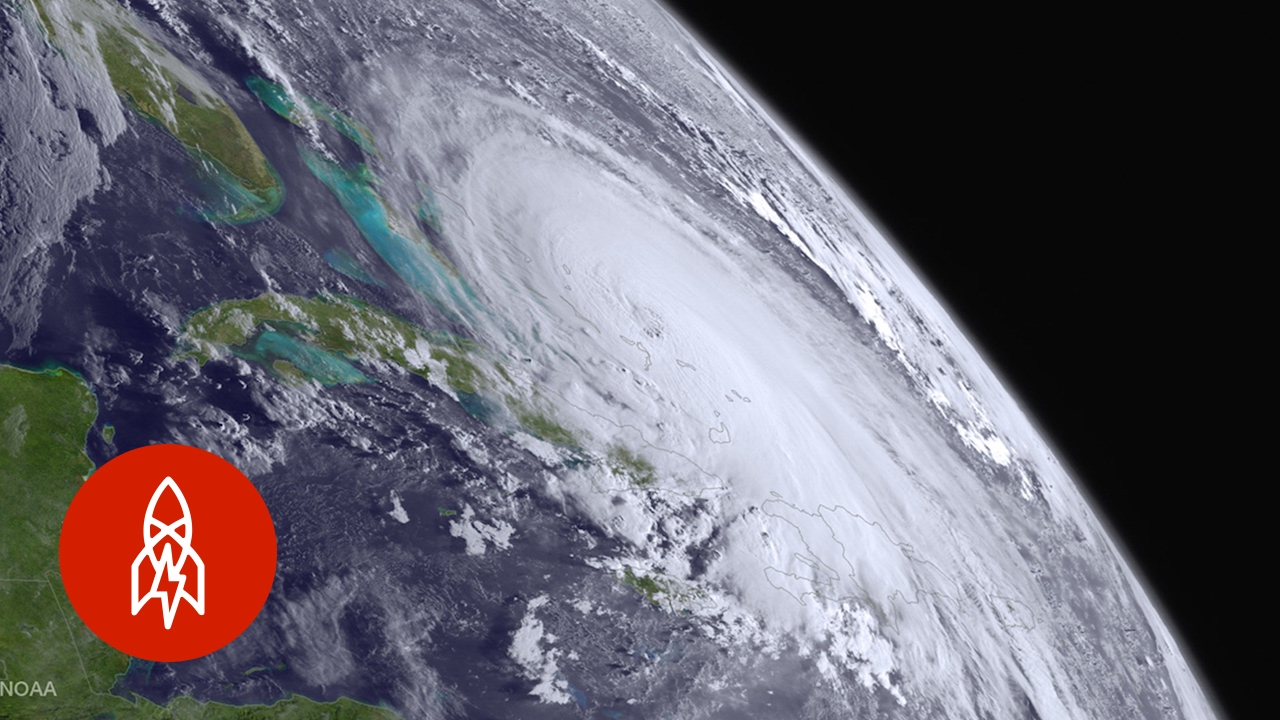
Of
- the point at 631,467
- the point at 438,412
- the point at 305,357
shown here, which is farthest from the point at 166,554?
the point at 631,467

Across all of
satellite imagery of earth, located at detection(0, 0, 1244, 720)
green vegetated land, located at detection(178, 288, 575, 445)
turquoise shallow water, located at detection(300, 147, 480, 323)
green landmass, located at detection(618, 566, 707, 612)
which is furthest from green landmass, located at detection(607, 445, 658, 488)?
turquoise shallow water, located at detection(300, 147, 480, 323)

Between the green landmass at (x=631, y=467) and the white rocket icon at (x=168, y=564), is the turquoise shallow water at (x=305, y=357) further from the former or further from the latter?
the green landmass at (x=631, y=467)

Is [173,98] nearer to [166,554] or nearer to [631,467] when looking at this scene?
[166,554]

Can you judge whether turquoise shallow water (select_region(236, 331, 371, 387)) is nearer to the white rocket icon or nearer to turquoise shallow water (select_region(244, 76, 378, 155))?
the white rocket icon

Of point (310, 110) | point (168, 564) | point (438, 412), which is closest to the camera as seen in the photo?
point (168, 564)

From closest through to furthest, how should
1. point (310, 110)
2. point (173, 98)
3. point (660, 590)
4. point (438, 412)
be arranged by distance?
point (660, 590)
point (438, 412)
point (173, 98)
point (310, 110)

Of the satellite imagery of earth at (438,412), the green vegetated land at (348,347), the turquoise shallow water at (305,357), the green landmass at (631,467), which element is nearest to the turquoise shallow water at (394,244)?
the satellite imagery of earth at (438,412)

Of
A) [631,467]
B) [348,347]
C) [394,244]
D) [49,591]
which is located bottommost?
[49,591]
